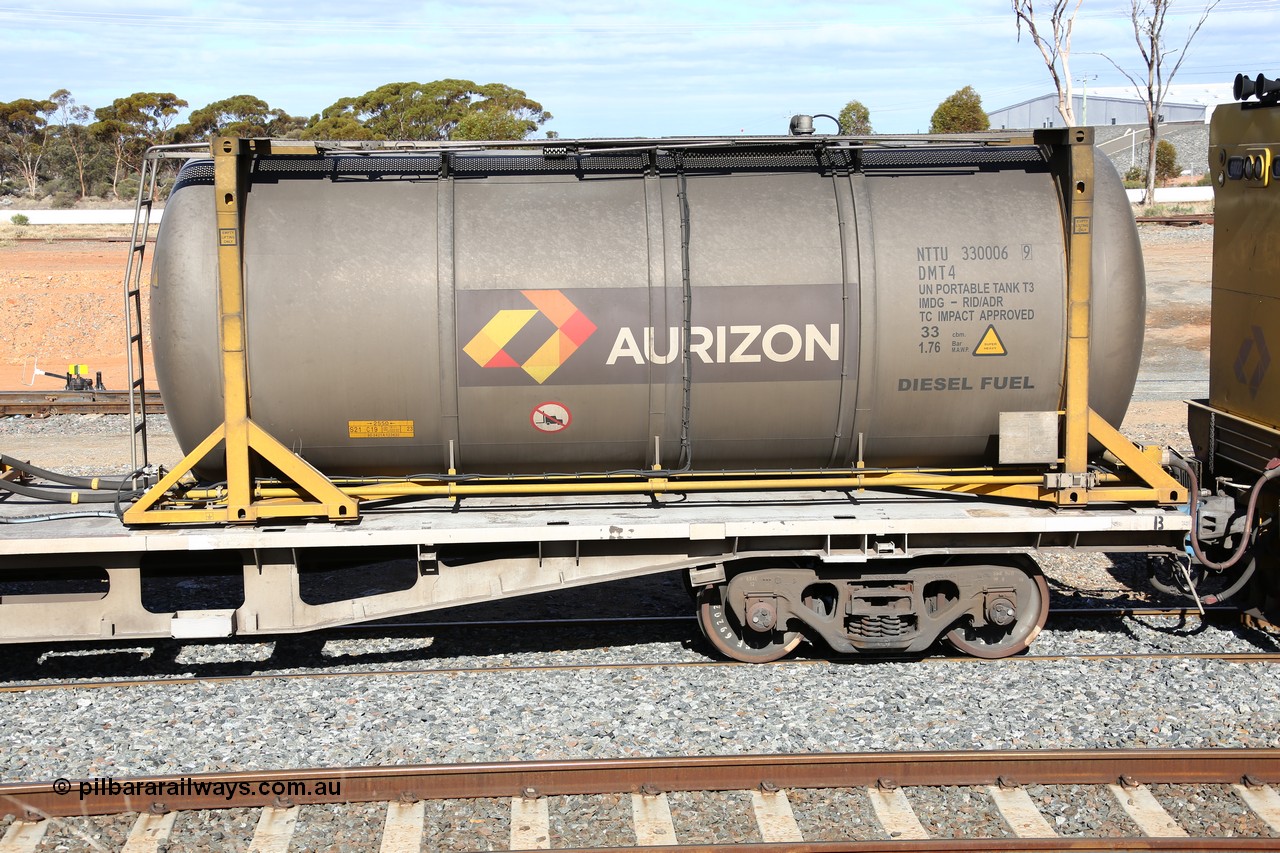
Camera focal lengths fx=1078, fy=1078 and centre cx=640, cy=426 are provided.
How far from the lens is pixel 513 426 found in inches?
311

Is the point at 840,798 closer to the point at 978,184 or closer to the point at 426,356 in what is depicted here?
the point at 426,356

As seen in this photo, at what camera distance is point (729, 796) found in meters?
6.46

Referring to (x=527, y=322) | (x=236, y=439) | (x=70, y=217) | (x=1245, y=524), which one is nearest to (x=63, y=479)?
(x=236, y=439)

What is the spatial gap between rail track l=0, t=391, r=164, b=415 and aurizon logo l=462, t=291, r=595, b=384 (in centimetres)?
1270

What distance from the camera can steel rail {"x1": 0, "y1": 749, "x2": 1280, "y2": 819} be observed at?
6402mm

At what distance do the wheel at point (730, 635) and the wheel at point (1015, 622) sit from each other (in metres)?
1.31

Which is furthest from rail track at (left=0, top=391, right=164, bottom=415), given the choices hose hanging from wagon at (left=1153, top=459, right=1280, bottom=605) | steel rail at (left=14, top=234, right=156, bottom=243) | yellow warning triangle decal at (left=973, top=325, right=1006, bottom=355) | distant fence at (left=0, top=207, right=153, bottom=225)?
distant fence at (left=0, top=207, right=153, bottom=225)

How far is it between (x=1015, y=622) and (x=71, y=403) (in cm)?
1639

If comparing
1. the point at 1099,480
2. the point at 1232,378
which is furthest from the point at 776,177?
the point at 1232,378

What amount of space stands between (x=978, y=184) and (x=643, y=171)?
2521 mm

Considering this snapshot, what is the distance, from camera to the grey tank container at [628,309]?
7.65 meters

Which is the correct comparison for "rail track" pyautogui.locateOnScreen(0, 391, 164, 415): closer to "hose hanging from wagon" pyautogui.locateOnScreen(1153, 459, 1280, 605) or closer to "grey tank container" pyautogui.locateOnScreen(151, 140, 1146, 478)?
"grey tank container" pyautogui.locateOnScreen(151, 140, 1146, 478)

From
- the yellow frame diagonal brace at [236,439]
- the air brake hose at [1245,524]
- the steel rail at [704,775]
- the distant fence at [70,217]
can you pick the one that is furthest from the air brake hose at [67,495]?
the distant fence at [70,217]

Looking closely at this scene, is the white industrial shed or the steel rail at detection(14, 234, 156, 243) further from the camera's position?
the white industrial shed
